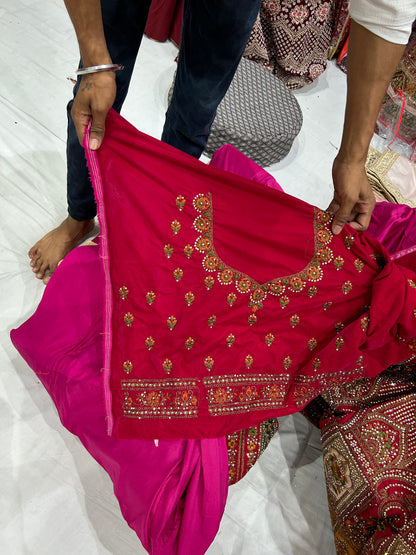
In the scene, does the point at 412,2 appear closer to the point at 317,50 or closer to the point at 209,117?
the point at 209,117

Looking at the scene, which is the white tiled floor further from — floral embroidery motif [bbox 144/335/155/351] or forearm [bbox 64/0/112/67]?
forearm [bbox 64/0/112/67]

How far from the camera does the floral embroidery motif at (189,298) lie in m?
0.96

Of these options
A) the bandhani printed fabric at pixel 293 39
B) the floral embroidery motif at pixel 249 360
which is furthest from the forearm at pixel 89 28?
the bandhani printed fabric at pixel 293 39

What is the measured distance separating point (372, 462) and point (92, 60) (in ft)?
3.01

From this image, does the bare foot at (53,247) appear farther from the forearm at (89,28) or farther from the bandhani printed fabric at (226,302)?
the forearm at (89,28)

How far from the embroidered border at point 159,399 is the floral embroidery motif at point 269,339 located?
180 mm

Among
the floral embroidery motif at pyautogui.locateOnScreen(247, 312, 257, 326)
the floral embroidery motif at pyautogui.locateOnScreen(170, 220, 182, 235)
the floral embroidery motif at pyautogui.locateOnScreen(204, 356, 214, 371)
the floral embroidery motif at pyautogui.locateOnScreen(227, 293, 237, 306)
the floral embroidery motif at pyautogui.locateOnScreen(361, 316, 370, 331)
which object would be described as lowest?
the floral embroidery motif at pyautogui.locateOnScreen(204, 356, 214, 371)

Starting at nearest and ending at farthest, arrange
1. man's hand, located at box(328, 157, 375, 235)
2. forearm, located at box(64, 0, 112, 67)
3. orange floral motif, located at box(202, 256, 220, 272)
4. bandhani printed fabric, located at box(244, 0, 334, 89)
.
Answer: forearm, located at box(64, 0, 112, 67) < man's hand, located at box(328, 157, 375, 235) < orange floral motif, located at box(202, 256, 220, 272) < bandhani printed fabric, located at box(244, 0, 334, 89)

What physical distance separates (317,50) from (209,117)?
1234 millimetres

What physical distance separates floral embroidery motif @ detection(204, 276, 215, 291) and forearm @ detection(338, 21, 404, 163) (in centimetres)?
33

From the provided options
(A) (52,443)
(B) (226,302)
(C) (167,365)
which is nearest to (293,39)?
(B) (226,302)

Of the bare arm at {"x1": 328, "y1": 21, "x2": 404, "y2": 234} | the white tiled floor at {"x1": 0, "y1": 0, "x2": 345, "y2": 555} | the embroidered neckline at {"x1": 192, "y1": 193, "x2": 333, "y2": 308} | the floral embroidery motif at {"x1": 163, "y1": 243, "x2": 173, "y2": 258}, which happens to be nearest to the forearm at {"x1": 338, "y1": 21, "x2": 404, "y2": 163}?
the bare arm at {"x1": 328, "y1": 21, "x2": 404, "y2": 234}

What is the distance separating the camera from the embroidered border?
3.14 feet

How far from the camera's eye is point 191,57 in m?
0.98
